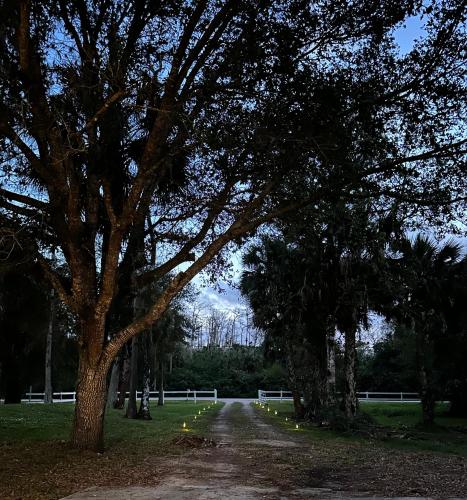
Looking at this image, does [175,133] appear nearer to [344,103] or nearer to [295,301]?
[344,103]

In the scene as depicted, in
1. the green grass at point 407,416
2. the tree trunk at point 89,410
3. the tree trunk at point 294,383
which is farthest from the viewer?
the green grass at point 407,416

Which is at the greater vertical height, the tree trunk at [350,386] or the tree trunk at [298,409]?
the tree trunk at [350,386]

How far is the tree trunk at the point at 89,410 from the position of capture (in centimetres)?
1061

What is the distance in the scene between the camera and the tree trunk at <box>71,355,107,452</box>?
1061 centimetres

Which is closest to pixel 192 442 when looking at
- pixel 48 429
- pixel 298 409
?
pixel 48 429

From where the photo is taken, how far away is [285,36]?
9891 mm

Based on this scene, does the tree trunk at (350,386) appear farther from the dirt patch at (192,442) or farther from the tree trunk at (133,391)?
the tree trunk at (133,391)

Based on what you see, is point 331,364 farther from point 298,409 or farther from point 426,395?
point 298,409

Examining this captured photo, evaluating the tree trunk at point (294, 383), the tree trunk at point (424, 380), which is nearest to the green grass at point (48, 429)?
the tree trunk at point (294, 383)

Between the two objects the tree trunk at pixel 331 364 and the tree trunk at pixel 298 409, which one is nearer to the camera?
the tree trunk at pixel 331 364

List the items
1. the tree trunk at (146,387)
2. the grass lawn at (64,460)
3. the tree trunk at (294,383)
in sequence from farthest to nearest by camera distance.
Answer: the tree trunk at (294,383)
the tree trunk at (146,387)
the grass lawn at (64,460)

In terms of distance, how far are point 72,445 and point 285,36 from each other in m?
8.42

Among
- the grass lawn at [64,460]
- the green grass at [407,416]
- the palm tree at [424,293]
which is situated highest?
the palm tree at [424,293]

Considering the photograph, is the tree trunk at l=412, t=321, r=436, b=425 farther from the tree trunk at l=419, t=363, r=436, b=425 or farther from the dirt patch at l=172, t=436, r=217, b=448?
the dirt patch at l=172, t=436, r=217, b=448
